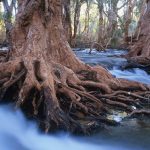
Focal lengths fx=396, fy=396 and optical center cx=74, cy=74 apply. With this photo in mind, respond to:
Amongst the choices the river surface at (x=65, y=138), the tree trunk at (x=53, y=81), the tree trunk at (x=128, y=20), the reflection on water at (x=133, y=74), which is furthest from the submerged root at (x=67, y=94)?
the tree trunk at (x=128, y=20)

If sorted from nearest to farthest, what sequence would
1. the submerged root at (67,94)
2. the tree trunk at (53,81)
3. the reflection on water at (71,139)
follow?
the reflection on water at (71,139) → the submerged root at (67,94) → the tree trunk at (53,81)

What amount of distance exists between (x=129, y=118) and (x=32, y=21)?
2926 mm

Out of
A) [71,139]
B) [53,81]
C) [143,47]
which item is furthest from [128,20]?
[71,139]

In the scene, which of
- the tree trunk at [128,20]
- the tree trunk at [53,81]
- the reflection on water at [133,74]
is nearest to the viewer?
the tree trunk at [53,81]

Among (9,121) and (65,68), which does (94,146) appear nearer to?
(9,121)

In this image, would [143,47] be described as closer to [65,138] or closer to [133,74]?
[133,74]

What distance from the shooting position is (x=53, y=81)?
6855mm

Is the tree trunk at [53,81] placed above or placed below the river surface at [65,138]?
above

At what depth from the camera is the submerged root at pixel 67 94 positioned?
243 inches

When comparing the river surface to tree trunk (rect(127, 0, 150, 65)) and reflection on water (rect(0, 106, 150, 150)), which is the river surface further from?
tree trunk (rect(127, 0, 150, 65))

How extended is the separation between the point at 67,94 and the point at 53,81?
33 centimetres

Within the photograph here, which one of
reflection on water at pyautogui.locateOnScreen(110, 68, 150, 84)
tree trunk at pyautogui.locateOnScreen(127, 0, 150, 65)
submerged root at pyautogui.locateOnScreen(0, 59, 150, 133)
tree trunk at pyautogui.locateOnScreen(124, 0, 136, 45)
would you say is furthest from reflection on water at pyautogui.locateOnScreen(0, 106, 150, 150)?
tree trunk at pyautogui.locateOnScreen(124, 0, 136, 45)

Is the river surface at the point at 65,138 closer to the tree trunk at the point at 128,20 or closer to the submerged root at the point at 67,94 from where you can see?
the submerged root at the point at 67,94

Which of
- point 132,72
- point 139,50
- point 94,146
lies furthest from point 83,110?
point 139,50
